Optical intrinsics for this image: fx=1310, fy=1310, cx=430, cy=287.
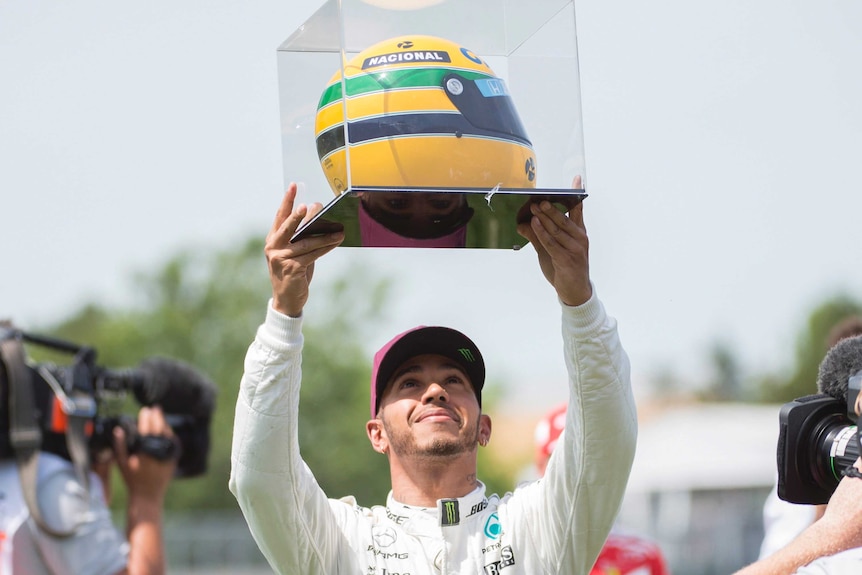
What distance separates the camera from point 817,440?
360 centimetres

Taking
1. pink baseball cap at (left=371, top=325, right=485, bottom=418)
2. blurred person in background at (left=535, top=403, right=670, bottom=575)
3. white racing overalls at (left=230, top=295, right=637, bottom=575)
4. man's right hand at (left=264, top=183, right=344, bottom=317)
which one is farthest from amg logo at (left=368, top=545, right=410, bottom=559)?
blurred person in background at (left=535, top=403, right=670, bottom=575)

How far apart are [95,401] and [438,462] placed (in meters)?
2.20

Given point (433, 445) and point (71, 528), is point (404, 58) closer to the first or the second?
point (433, 445)

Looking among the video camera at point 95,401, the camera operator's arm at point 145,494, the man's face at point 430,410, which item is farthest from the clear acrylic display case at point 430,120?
the camera operator's arm at point 145,494

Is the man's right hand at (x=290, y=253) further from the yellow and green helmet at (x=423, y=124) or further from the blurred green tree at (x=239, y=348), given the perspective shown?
the blurred green tree at (x=239, y=348)

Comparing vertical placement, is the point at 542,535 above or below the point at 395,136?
below

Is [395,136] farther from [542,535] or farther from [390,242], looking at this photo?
[542,535]

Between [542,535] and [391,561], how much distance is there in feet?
1.57

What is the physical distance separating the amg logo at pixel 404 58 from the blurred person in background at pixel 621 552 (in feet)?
9.46

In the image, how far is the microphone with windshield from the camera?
356cm

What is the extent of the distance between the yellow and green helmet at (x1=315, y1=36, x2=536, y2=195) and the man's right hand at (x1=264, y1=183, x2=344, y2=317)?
147 millimetres

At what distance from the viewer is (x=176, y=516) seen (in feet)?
143

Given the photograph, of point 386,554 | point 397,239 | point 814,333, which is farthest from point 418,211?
point 814,333

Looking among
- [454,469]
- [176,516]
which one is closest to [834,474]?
[454,469]
